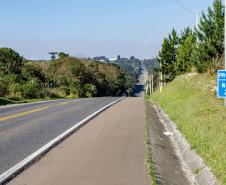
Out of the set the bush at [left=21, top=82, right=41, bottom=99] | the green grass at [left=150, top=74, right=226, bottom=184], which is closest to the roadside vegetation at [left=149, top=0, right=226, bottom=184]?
the green grass at [left=150, top=74, right=226, bottom=184]

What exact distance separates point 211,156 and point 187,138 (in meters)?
3.06

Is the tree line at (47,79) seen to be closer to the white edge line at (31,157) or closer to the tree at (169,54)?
the tree at (169,54)

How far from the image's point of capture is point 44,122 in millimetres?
18172

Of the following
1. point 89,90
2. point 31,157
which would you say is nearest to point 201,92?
point 31,157

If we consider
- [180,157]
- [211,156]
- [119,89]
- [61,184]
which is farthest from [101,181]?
[119,89]

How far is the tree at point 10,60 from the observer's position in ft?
213

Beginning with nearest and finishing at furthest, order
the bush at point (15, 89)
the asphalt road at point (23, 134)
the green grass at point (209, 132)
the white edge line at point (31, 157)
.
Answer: the white edge line at point (31, 157), the green grass at point (209, 132), the asphalt road at point (23, 134), the bush at point (15, 89)

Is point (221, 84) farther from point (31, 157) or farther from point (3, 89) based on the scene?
point (3, 89)

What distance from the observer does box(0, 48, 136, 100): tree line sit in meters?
45.1

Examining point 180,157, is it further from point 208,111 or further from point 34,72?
point 34,72

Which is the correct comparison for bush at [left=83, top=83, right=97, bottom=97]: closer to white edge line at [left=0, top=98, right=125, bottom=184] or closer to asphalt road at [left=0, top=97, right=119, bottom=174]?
asphalt road at [left=0, top=97, right=119, bottom=174]

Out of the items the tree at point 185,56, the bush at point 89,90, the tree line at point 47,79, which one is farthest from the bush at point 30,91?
the bush at point 89,90

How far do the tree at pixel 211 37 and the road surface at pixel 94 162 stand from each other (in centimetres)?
1940

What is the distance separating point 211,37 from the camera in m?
33.1
